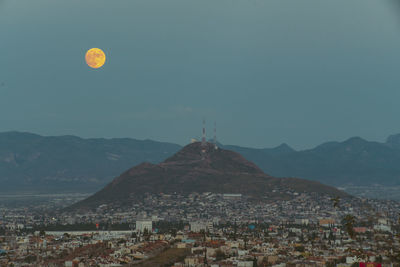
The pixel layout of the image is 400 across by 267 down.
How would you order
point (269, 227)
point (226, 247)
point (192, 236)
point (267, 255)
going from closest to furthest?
point (267, 255) < point (226, 247) < point (192, 236) < point (269, 227)

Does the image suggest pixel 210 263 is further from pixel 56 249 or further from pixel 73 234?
pixel 73 234

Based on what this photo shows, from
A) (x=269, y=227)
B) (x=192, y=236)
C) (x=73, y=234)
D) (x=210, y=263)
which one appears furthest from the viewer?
(x=269, y=227)

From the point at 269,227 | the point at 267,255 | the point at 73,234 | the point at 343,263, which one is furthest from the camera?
the point at 269,227

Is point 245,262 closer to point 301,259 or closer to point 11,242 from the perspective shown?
point 301,259

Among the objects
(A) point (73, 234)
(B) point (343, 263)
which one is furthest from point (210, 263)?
(A) point (73, 234)

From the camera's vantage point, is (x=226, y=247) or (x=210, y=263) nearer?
(x=210, y=263)

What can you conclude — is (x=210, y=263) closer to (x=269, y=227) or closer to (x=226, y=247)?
(x=226, y=247)

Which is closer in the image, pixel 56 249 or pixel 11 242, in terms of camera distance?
pixel 56 249

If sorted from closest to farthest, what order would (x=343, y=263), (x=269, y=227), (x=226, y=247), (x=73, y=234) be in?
(x=343, y=263) → (x=226, y=247) → (x=73, y=234) → (x=269, y=227)

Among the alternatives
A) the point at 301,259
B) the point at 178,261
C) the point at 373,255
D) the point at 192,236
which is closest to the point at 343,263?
the point at 373,255
